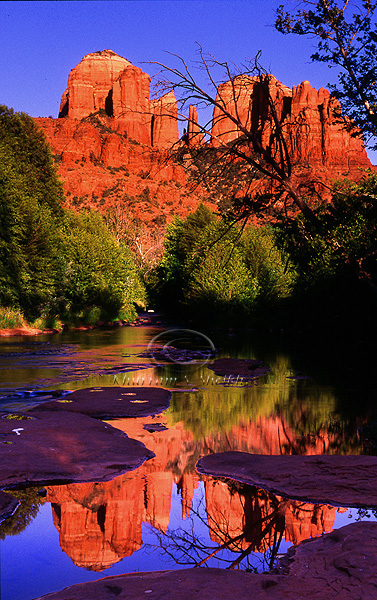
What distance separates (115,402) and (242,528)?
20.2 feet

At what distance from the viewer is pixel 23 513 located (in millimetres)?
4883

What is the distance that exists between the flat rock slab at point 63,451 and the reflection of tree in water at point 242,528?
127cm

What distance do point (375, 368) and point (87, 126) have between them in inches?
5617

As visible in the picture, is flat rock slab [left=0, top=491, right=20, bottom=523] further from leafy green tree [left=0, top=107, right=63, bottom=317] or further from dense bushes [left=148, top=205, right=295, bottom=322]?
dense bushes [left=148, top=205, right=295, bottom=322]

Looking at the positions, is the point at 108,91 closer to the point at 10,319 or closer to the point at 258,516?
the point at 10,319

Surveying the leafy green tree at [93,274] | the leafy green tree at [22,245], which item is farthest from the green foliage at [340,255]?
the leafy green tree at [93,274]

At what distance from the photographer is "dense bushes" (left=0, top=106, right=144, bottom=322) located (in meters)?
33.9

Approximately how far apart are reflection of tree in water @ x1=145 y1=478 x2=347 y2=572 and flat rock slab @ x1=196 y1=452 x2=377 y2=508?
20 cm

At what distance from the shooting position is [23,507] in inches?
198

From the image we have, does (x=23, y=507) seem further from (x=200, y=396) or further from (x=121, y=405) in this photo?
(x=200, y=396)

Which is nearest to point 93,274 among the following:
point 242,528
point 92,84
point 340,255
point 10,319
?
point 10,319

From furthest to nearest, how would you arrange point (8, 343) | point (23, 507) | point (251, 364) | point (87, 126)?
point (87, 126), point (8, 343), point (251, 364), point (23, 507)

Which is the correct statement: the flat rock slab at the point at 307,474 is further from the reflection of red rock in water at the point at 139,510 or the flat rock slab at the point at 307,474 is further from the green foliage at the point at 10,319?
the green foliage at the point at 10,319

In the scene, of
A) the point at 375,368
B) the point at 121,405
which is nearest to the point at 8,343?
the point at 375,368
